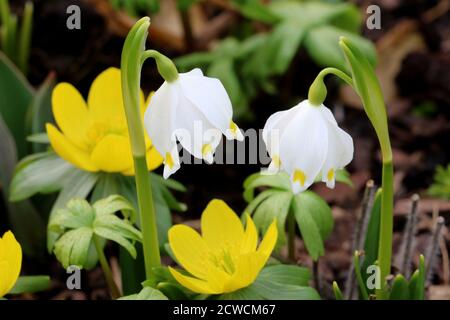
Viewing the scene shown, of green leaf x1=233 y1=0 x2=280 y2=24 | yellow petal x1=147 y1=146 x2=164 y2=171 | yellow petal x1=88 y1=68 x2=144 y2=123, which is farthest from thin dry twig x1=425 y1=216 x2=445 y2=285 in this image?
green leaf x1=233 y1=0 x2=280 y2=24

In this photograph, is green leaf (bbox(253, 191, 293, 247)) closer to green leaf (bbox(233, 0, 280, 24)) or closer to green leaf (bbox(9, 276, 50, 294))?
green leaf (bbox(9, 276, 50, 294))

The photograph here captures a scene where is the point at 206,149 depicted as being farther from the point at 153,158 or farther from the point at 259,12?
the point at 259,12

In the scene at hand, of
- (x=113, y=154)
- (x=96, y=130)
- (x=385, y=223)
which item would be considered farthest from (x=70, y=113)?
(x=385, y=223)

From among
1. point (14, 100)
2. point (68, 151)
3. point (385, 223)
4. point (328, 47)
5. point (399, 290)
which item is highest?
point (328, 47)

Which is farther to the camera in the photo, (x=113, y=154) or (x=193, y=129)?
(x=113, y=154)

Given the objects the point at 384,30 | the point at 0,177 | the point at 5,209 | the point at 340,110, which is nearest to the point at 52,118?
the point at 0,177

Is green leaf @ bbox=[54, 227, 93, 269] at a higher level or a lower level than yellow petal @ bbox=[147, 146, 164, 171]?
lower
